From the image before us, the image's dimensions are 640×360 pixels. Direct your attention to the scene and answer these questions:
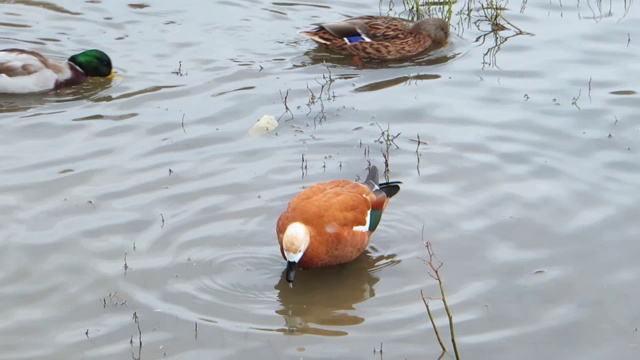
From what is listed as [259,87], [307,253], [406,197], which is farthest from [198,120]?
[307,253]

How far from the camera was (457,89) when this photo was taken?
392 inches

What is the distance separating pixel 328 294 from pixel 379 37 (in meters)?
4.94

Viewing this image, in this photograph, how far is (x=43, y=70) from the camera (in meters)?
10.1

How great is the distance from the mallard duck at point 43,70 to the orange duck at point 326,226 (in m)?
3.93

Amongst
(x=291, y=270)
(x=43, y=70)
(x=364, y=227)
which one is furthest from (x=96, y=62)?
(x=291, y=270)

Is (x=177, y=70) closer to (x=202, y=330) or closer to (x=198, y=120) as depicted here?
(x=198, y=120)

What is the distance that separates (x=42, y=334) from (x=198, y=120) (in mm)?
3530

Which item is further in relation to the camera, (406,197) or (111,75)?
(111,75)

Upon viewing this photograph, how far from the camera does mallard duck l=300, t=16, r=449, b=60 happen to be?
1100cm

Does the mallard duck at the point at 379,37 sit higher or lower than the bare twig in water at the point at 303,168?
Result: higher

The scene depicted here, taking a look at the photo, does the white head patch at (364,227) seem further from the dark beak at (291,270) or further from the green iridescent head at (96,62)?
→ the green iridescent head at (96,62)

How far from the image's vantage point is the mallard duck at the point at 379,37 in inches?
433

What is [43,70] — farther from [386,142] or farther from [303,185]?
[386,142]

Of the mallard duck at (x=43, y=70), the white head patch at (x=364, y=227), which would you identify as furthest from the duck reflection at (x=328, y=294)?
the mallard duck at (x=43, y=70)
